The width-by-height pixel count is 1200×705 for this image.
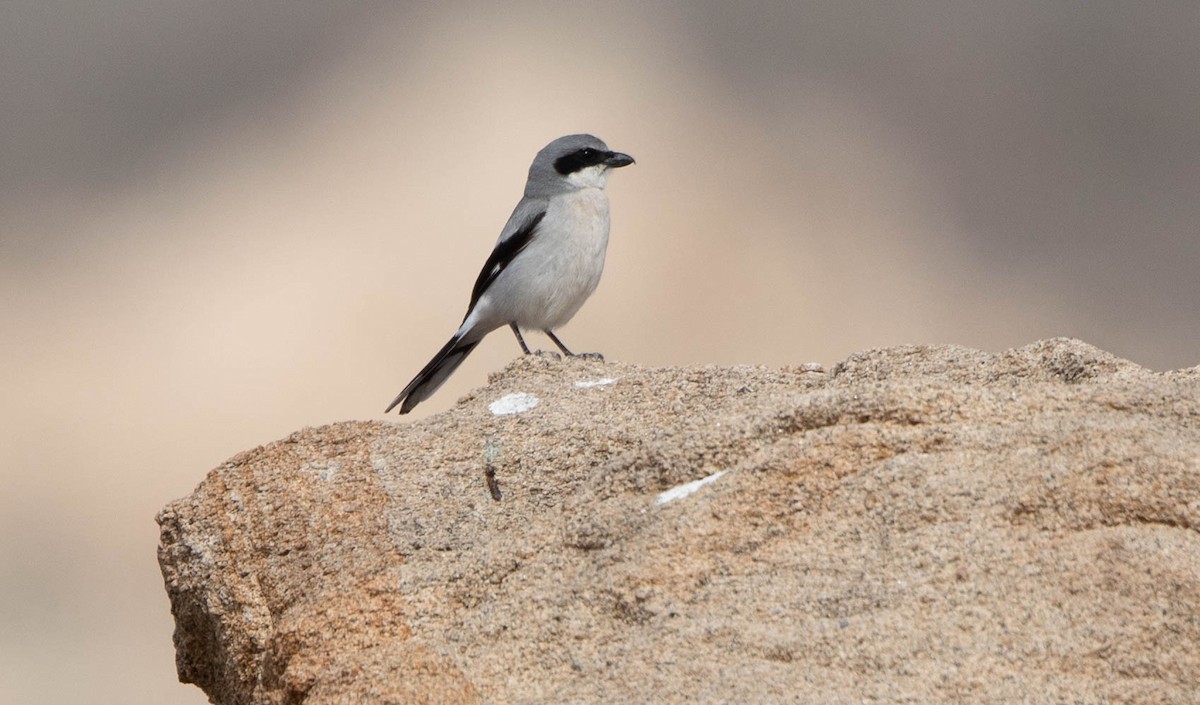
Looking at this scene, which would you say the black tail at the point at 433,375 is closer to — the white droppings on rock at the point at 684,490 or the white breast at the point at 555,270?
the white breast at the point at 555,270

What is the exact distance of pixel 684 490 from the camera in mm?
2469

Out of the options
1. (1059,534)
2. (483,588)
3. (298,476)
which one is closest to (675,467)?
(483,588)

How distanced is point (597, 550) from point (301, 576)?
0.67m

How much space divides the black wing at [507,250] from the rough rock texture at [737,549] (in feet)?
9.12

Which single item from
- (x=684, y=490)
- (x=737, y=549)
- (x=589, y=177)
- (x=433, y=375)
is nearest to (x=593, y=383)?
(x=684, y=490)

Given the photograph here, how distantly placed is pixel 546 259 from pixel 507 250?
25 cm

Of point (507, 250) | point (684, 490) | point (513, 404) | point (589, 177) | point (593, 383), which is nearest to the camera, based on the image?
point (684, 490)

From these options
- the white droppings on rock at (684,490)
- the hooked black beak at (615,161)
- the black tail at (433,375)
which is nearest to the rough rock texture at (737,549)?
the white droppings on rock at (684,490)

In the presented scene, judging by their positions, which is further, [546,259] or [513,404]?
[546,259]

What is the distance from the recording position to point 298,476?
292 cm

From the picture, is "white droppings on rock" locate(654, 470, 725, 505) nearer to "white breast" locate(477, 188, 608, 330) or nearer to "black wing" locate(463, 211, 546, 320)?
"white breast" locate(477, 188, 608, 330)

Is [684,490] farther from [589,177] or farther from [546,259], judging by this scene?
[589,177]

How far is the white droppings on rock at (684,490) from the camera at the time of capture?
245cm

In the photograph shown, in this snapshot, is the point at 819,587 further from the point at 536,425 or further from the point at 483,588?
the point at 536,425
